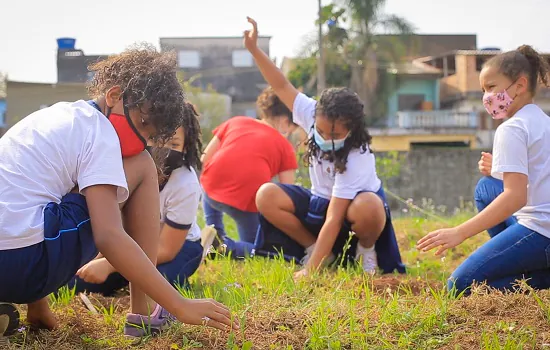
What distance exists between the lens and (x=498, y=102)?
12.8ft

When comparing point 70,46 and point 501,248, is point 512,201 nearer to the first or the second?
point 501,248

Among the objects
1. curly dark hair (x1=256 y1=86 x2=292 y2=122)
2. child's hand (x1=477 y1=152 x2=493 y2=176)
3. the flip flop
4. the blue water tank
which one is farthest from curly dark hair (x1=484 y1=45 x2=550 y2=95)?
the blue water tank

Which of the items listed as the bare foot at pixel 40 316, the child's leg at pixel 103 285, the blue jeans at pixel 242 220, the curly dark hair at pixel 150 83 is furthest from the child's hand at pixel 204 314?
the blue jeans at pixel 242 220

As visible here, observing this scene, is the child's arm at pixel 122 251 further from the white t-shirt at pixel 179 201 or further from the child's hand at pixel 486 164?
the child's hand at pixel 486 164

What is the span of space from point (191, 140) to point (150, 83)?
1.46 meters

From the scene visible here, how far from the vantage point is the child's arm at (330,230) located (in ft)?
14.5

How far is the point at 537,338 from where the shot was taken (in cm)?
262

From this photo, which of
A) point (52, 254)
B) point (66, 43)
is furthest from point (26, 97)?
point (52, 254)

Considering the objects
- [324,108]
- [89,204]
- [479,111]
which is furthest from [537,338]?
[479,111]

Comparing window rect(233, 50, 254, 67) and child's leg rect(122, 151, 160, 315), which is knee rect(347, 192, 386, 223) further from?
window rect(233, 50, 254, 67)

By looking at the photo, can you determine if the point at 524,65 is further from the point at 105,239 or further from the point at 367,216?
the point at 105,239

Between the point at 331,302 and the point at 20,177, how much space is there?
4.65 ft

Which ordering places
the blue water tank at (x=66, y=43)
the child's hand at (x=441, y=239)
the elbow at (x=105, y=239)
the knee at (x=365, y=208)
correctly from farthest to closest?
the blue water tank at (x=66, y=43), the knee at (x=365, y=208), the child's hand at (x=441, y=239), the elbow at (x=105, y=239)

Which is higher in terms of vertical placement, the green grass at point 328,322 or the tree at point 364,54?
the tree at point 364,54
